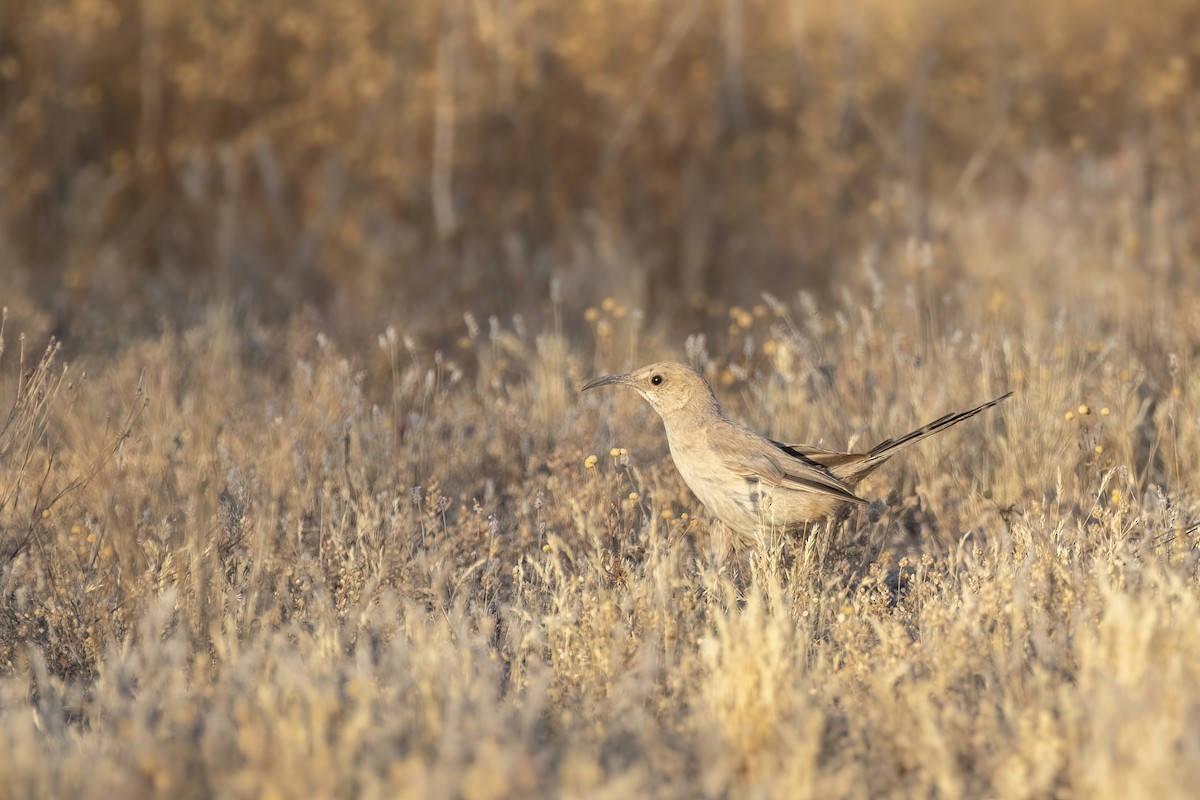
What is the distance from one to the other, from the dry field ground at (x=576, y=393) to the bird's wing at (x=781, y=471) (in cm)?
22

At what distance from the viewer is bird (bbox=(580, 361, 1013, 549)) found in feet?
15.9

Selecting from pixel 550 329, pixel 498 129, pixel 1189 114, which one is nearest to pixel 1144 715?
pixel 550 329

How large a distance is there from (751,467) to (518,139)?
700 cm

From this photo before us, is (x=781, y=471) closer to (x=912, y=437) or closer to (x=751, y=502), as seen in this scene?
(x=751, y=502)

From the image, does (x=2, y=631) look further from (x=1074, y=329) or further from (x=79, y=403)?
(x=1074, y=329)

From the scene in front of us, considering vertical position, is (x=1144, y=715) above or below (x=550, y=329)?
below

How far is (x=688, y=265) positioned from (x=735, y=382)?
3.04 metres

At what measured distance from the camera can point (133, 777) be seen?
2.97 metres

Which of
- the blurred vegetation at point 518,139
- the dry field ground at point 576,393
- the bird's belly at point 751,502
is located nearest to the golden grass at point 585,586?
the dry field ground at point 576,393

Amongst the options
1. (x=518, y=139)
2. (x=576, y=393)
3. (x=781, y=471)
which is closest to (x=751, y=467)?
(x=781, y=471)

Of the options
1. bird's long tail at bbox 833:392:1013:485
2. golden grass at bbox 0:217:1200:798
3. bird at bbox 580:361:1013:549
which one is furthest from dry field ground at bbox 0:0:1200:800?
bird's long tail at bbox 833:392:1013:485

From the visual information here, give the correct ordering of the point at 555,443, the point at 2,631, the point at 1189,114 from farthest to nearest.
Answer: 1. the point at 1189,114
2. the point at 555,443
3. the point at 2,631

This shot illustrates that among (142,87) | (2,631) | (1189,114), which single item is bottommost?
(2,631)

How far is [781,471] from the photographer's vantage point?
193 inches
